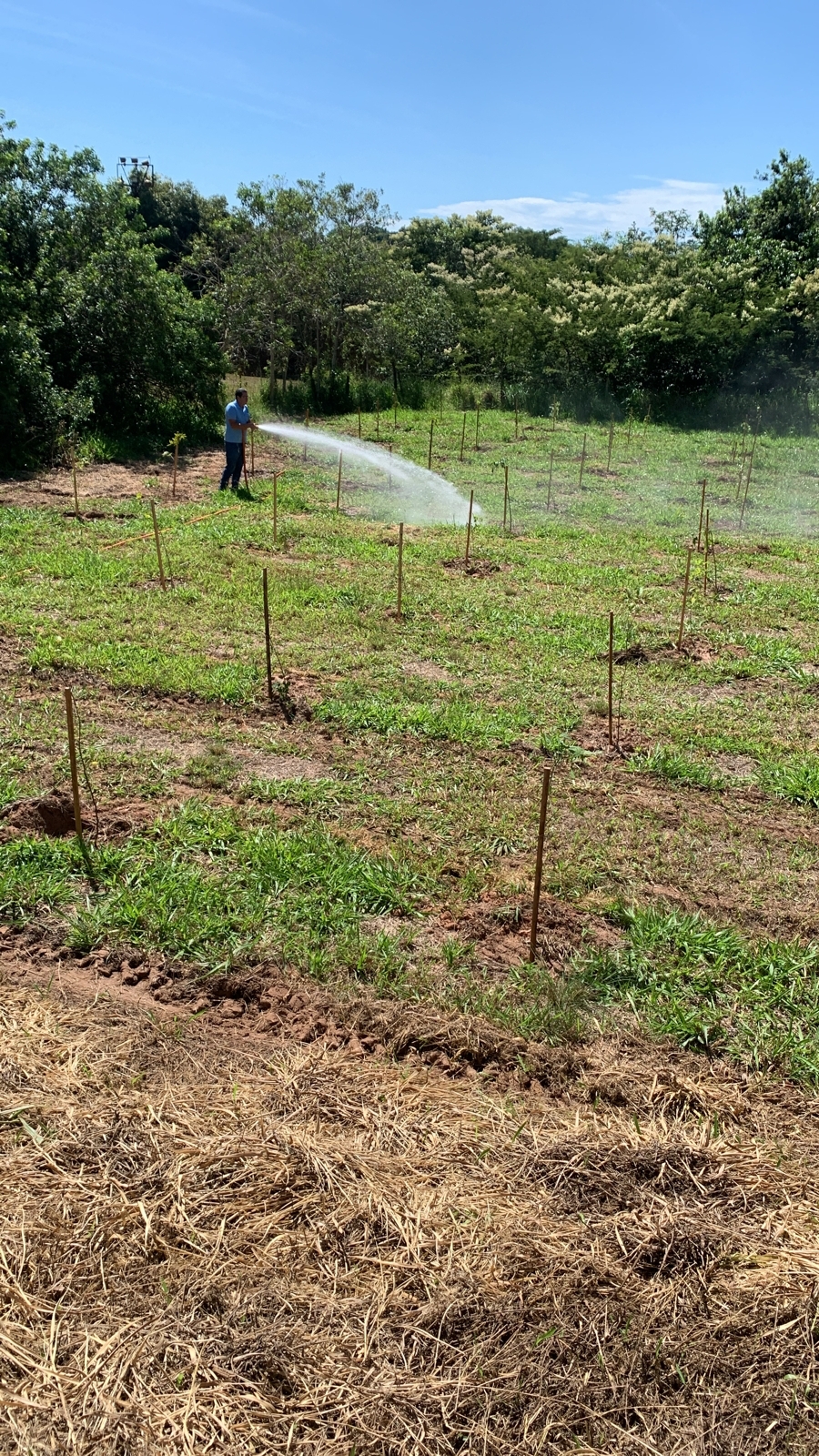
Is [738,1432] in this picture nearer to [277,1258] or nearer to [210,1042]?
[277,1258]

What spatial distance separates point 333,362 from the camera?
21.7 metres

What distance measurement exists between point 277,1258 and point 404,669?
481 cm

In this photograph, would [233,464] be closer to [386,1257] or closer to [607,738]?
[607,738]

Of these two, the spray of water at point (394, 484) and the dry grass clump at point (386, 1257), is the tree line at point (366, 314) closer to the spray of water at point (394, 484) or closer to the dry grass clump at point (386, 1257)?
the spray of water at point (394, 484)

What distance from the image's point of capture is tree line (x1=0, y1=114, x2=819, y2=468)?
50.3 feet

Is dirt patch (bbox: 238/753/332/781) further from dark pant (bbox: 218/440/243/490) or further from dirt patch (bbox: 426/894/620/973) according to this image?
dark pant (bbox: 218/440/243/490)

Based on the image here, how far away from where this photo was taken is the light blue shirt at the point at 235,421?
1193 centimetres

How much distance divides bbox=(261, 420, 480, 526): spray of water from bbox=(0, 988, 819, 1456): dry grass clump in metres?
9.51

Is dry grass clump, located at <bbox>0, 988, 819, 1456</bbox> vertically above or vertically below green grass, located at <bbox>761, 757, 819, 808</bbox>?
below

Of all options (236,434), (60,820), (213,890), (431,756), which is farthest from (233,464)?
(213,890)

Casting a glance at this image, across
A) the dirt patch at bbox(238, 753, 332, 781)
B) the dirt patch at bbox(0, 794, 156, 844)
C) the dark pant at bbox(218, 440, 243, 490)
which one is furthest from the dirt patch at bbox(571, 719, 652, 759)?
the dark pant at bbox(218, 440, 243, 490)

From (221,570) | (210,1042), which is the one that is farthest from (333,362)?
(210,1042)

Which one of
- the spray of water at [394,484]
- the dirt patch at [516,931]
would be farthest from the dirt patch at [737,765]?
the spray of water at [394,484]

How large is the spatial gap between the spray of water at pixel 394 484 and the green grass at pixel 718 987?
8.59 m
